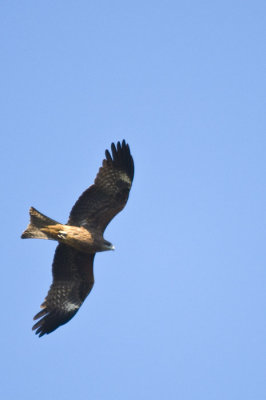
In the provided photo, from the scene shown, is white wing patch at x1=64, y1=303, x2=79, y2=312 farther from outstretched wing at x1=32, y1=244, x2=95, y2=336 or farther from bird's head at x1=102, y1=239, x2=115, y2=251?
bird's head at x1=102, y1=239, x2=115, y2=251

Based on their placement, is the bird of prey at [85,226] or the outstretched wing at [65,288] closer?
the bird of prey at [85,226]

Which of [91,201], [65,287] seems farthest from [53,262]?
[91,201]

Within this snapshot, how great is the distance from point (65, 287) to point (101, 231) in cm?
128

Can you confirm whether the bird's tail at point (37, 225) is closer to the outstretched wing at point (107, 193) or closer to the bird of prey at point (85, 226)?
the bird of prey at point (85, 226)

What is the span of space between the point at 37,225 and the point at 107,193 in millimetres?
1281

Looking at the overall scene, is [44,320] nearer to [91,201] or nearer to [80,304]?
[80,304]

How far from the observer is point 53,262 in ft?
36.3

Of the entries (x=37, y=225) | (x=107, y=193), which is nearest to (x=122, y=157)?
(x=107, y=193)

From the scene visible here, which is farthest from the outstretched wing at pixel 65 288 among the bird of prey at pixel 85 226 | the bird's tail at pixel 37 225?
the bird's tail at pixel 37 225

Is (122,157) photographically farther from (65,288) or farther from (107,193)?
(65,288)

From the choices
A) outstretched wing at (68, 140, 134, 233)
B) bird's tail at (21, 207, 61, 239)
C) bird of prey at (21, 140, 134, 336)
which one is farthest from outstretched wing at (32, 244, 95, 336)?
outstretched wing at (68, 140, 134, 233)

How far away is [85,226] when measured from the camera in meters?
10.6

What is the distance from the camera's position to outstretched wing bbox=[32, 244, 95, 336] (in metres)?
10.9

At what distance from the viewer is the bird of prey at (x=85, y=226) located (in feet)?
34.3
